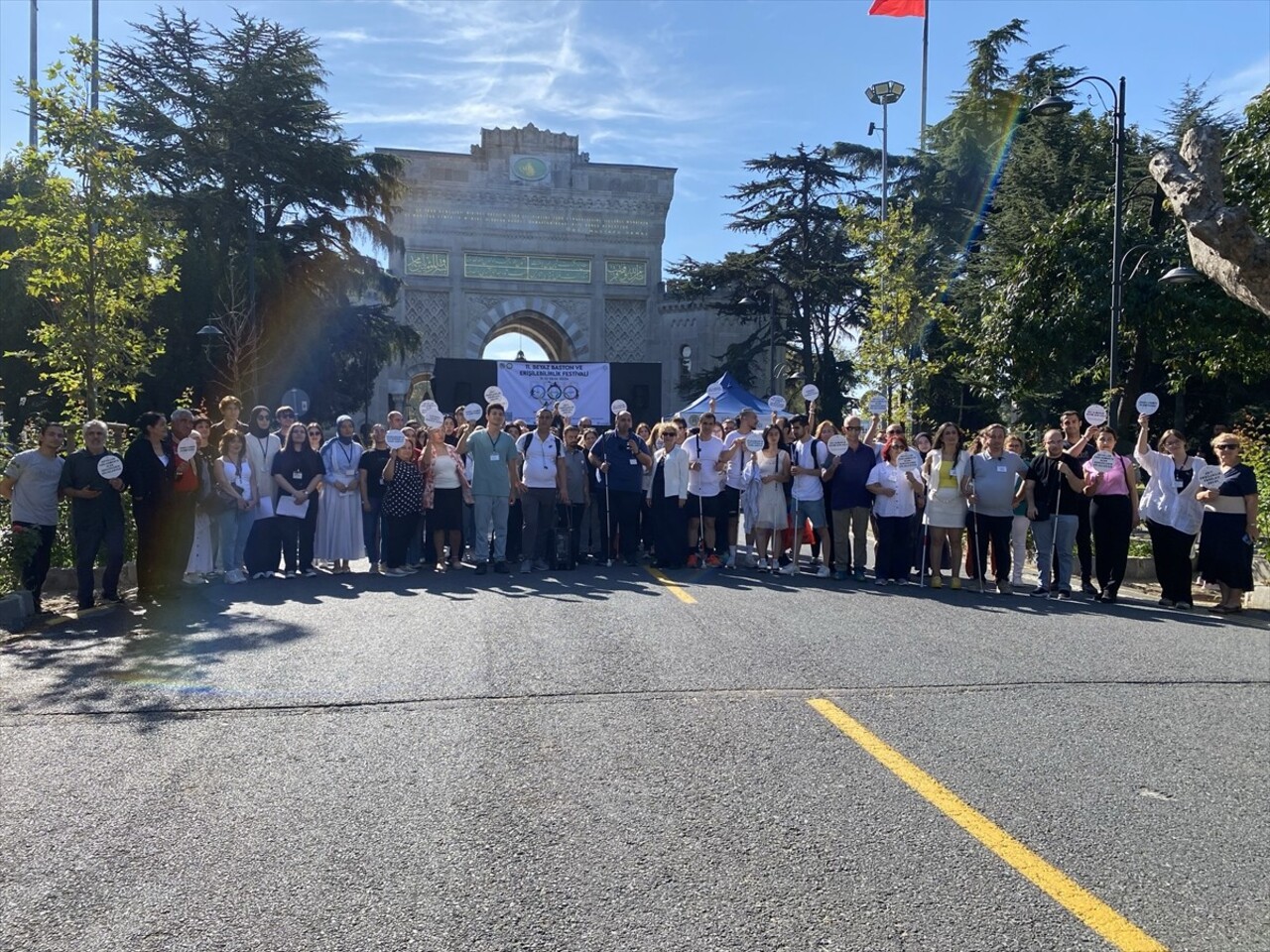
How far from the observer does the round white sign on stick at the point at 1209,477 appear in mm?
10852

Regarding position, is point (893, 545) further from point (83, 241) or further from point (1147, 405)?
point (83, 241)

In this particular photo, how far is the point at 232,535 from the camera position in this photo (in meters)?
12.4

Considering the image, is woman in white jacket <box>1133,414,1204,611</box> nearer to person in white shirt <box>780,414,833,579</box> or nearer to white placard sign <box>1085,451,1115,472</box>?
white placard sign <box>1085,451,1115,472</box>

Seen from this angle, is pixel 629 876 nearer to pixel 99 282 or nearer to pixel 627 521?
pixel 627 521

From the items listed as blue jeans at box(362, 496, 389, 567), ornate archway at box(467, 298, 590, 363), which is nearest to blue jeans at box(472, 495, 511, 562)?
blue jeans at box(362, 496, 389, 567)

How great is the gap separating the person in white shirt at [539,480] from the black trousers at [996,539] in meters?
4.76

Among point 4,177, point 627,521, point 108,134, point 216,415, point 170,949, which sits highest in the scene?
point 4,177

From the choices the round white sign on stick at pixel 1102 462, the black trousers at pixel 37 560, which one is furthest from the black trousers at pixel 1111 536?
the black trousers at pixel 37 560

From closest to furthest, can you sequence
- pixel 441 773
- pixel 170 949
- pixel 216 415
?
pixel 170 949, pixel 441 773, pixel 216 415

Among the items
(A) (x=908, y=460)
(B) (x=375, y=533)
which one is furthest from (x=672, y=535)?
(B) (x=375, y=533)

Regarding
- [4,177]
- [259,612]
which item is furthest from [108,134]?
[4,177]

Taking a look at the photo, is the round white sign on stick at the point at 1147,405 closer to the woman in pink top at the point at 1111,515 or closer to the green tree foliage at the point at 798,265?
the woman in pink top at the point at 1111,515

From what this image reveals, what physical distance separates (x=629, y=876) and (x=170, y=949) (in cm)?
149

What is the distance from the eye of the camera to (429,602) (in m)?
10.3
